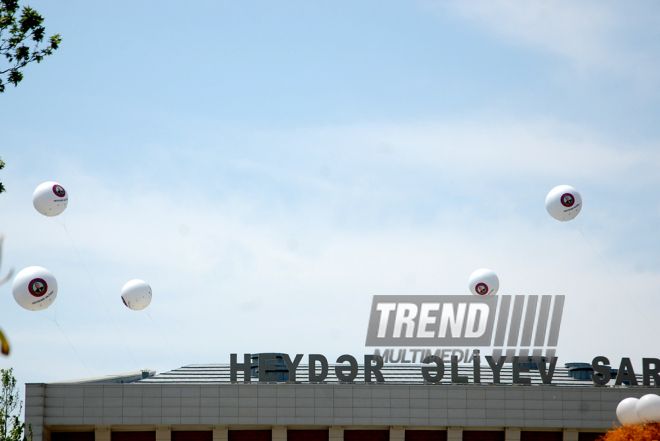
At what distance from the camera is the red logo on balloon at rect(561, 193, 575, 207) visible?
3250cm

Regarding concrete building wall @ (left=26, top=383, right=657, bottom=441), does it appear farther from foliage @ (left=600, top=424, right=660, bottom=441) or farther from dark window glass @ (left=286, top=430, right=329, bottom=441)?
foliage @ (left=600, top=424, right=660, bottom=441)

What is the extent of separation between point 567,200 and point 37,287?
75.1 ft


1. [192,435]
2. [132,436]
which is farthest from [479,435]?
[132,436]

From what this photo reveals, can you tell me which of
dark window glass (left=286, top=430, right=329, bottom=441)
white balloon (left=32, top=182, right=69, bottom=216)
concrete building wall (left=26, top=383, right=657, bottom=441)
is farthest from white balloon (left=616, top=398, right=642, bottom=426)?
white balloon (left=32, top=182, right=69, bottom=216)

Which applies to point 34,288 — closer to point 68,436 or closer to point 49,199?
point 49,199

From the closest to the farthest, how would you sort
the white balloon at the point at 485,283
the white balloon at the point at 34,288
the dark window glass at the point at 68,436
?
the white balloon at the point at 34,288
the dark window glass at the point at 68,436
the white balloon at the point at 485,283

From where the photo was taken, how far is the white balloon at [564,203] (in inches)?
1281

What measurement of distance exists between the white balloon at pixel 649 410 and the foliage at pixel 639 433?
0.20m

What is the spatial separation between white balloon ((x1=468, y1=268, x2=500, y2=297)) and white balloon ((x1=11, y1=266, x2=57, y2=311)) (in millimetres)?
20273

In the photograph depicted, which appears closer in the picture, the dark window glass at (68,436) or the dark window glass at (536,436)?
the dark window glass at (68,436)

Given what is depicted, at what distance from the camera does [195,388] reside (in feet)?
104

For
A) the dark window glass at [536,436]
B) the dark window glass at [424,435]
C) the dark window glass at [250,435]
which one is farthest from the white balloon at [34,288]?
the dark window glass at [536,436]

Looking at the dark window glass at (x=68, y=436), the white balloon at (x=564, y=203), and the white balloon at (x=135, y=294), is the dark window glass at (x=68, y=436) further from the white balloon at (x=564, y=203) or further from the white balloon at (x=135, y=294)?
the white balloon at (x=564, y=203)

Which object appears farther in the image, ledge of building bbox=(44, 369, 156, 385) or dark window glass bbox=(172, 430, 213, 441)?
ledge of building bbox=(44, 369, 156, 385)
